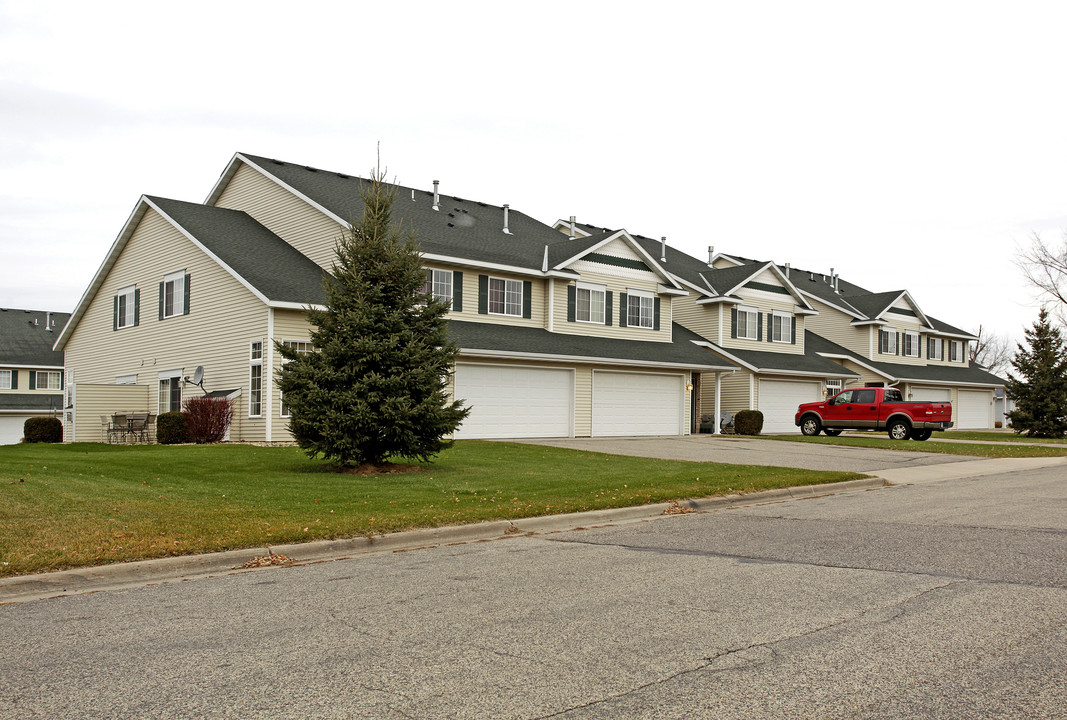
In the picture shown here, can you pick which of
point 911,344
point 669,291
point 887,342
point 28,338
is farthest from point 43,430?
point 911,344

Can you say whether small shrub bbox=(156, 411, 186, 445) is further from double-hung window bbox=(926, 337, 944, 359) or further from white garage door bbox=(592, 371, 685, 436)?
double-hung window bbox=(926, 337, 944, 359)

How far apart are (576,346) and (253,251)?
10.8 meters

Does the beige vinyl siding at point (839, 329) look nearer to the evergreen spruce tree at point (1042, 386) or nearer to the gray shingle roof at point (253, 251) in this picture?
the evergreen spruce tree at point (1042, 386)

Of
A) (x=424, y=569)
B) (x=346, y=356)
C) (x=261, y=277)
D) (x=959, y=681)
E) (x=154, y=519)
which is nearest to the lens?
(x=959, y=681)

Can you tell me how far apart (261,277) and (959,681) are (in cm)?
2259

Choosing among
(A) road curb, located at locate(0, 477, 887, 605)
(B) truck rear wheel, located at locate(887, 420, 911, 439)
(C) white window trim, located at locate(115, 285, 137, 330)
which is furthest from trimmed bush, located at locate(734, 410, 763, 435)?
(C) white window trim, located at locate(115, 285, 137, 330)

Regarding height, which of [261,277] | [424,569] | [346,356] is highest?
[261,277]

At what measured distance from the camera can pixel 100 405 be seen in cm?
2761

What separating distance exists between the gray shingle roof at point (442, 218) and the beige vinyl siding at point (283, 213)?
477 millimetres

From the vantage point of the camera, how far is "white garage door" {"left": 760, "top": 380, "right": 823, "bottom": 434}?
3766 centimetres

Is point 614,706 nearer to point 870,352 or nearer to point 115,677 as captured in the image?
point 115,677

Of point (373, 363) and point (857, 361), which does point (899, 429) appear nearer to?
point (857, 361)

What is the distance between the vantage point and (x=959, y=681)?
15.5 feet

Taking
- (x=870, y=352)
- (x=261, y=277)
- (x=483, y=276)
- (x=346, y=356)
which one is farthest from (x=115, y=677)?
(x=870, y=352)
